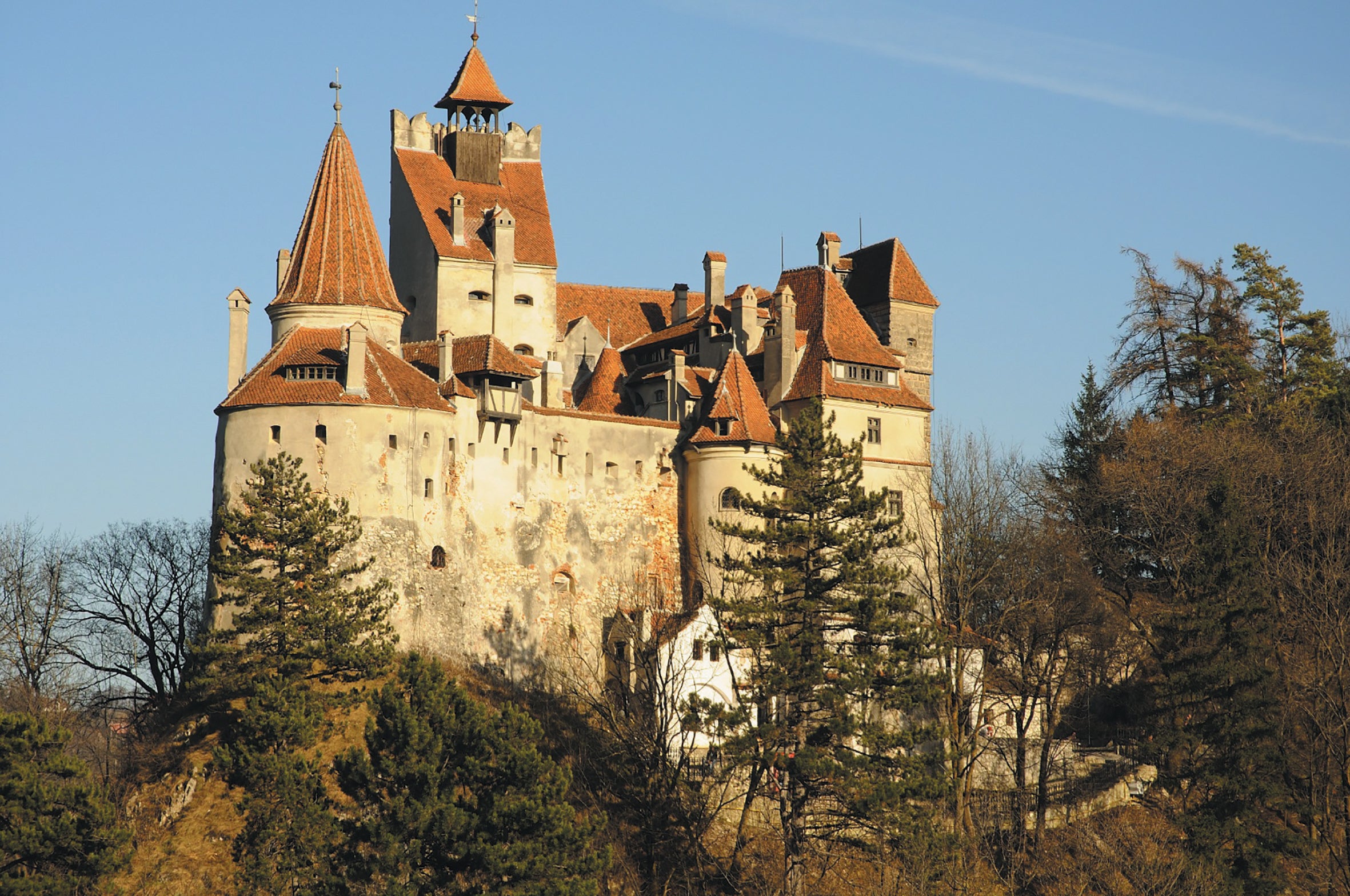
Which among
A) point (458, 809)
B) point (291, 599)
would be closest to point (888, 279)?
point (291, 599)

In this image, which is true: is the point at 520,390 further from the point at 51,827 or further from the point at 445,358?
the point at 51,827

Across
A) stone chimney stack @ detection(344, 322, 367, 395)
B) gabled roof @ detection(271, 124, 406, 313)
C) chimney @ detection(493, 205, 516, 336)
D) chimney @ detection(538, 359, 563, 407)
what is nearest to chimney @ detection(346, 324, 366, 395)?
stone chimney stack @ detection(344, 322, 367, 395)

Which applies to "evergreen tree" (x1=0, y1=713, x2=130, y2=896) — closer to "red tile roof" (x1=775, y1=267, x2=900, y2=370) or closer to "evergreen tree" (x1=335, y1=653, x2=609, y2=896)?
"evergreen tree" (x1=335, y1=653, x2=609, y2=896)

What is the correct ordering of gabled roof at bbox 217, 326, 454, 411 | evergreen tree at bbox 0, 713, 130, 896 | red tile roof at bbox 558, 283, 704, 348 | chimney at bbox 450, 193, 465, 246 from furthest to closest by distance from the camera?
1. red tile roof at bbox 558, 283, 704, 348
2. chimney at bbox 450, 193, 465, 246
3. gabled roof at bbox 217, 326, 454, 411
4. evergreen tree at bbox 0, 713, 130, 896

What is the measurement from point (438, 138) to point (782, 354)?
16.8m

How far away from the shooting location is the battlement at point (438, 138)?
7181cm

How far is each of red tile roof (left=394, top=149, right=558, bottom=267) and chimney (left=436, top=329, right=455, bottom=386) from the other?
6311mm

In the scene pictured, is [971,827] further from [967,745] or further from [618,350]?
[618,350]

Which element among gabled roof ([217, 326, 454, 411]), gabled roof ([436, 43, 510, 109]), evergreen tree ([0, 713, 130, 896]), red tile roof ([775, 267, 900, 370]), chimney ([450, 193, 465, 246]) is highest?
gabled roof ([436, 43, 510, 109])

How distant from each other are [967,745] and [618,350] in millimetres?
23445

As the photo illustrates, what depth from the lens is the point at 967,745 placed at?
181 feet

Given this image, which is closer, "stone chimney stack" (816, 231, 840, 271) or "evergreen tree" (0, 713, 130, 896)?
"evergreen tree" (0, 713, 130, 896)

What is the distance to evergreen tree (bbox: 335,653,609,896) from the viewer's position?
141 feet

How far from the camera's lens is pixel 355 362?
5772 centimetres
